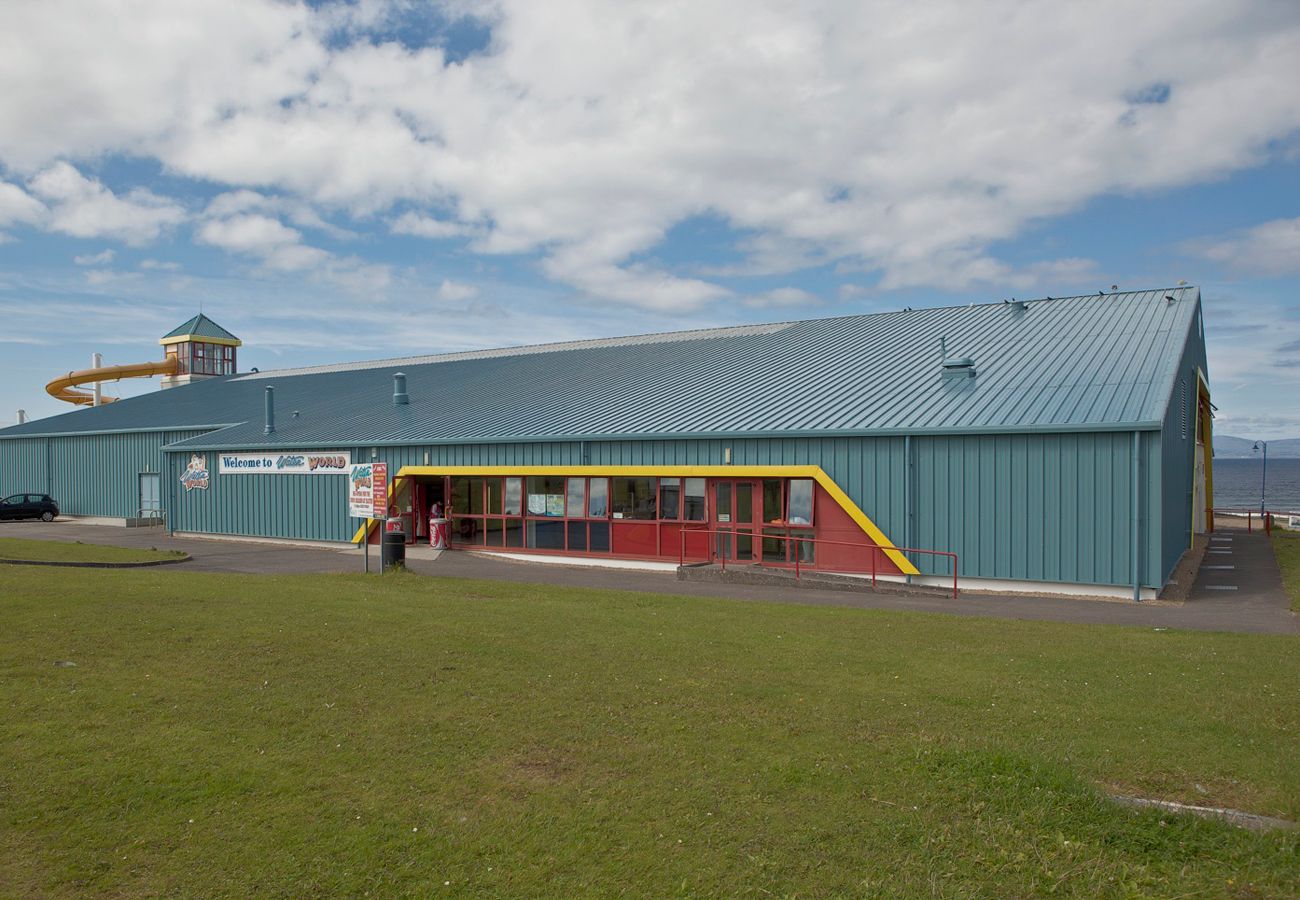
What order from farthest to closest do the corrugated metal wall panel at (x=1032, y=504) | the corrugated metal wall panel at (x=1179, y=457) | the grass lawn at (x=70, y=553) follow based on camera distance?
the grass lawn at (x=70, y=553)
the corrugated metal wall panel at (x=1179, y=457)
the corrugated metal wall panel at (x=1032, y=504)

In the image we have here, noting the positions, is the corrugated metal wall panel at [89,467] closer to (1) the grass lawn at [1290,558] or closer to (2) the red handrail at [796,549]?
(2) the red handrail at [796,549]

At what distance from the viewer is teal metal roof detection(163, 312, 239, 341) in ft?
176

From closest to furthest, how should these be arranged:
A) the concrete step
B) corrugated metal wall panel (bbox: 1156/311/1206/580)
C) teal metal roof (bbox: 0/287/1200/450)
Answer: the concrete step < corrugated metal wall panel (bbox: 1156/311/1206/580) < teal metal roof (bbox: 0/287/1200/450)

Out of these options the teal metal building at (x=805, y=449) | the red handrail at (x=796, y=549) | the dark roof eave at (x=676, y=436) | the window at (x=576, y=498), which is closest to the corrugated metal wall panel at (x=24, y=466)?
the teal metal building at (x=805, y=449)

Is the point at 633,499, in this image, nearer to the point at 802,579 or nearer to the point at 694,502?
the point at 694,502

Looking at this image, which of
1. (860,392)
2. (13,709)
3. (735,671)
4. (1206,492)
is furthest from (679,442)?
(1206,492)

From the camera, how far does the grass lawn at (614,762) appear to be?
4.82 meters

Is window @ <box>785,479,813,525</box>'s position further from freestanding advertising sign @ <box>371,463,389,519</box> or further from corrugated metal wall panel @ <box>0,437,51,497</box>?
corrugated metal wall panel @ <box>0,437,51,497</box>

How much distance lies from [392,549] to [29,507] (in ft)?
96.8

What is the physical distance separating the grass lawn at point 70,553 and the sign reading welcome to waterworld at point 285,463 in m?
5.87

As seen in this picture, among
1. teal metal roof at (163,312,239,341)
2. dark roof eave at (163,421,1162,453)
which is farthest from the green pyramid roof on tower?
dark roof eave at (163,421,1162,453)

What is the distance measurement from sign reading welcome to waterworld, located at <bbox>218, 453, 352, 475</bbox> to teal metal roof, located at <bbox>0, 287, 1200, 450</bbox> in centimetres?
53

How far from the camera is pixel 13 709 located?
702 centimetres

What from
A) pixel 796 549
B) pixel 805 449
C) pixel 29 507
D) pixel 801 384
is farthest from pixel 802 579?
pixel 29 507
